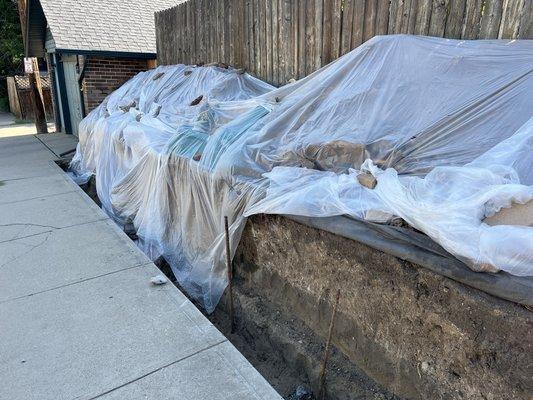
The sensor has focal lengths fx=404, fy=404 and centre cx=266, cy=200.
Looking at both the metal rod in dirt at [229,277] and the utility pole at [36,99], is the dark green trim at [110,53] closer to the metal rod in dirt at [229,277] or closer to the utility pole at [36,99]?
the utility pole at [36,99]

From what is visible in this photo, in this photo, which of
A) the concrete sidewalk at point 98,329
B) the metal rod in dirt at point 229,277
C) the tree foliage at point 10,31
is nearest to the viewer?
the concrete sidewalk at point 98,329

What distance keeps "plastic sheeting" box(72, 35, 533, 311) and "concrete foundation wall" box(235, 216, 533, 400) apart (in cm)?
22

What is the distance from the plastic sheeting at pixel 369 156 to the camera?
77.4 inches

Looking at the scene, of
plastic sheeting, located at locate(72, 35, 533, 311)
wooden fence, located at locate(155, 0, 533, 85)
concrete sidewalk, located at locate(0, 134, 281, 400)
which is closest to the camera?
plastic sheeting, located at locate(72, 35, 533, 311)

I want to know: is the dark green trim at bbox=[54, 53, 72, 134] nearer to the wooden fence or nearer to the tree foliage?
the wooden fence

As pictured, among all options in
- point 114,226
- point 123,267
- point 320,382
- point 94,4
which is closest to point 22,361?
point 123,267

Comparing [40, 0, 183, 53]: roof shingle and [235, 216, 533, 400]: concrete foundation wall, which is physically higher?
[40, 0, 183, 53]: roof shingle

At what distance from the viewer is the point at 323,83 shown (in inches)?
138

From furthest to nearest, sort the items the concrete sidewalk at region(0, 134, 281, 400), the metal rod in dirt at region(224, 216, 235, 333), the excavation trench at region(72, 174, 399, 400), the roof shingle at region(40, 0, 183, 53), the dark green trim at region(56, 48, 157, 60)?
the roof shingle at region(40, 0, 183, 53)
the dark green trim at region(56, 48, 157, 60)
the metal rod in dirt at region(224, 216, 235, 333)
the excavation trench at region(72, 174, 399, 400)
the concrete sidewalk at region(0, 134, 281, 400)

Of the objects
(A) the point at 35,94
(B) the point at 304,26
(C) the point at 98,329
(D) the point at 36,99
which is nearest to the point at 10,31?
(A) the point at 35,94

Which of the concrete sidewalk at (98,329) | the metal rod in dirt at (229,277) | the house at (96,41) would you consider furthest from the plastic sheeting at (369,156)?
the house at (96,41)

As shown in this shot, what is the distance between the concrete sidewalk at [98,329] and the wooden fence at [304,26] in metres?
2.84

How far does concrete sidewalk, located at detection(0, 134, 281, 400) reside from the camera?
7.57ft

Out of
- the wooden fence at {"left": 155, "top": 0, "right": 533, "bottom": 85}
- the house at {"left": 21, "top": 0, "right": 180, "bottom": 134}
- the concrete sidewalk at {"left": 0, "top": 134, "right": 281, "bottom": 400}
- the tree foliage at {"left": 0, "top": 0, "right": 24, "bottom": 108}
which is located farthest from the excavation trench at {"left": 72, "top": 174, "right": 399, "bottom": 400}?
the tree foliage at {"left": 0, "top": 0, "right": 24, "bottom": 108}
